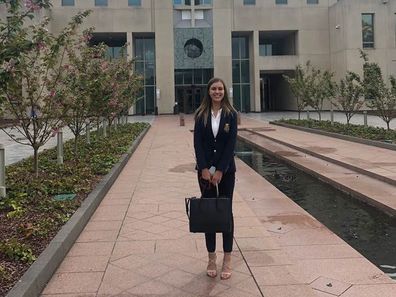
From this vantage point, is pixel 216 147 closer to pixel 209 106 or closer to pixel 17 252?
pixel 209 106

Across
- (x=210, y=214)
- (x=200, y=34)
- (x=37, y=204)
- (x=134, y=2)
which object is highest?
(x=134, y=2)

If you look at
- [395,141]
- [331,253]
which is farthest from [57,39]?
[395,141]

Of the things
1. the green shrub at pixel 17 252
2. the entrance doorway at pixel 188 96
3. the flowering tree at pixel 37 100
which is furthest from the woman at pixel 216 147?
the entrance doorway at pixel 188 96

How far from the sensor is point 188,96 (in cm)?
5031

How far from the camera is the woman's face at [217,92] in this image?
14.7ft

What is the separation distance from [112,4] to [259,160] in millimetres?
37566

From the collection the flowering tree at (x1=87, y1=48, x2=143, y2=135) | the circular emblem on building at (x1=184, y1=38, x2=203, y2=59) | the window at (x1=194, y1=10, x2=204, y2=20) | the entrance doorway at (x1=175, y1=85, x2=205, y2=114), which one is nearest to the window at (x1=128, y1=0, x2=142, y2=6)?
the window at (x1=194, y1=10, x2=204, y2=20)

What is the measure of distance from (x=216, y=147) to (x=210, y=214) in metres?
0.64

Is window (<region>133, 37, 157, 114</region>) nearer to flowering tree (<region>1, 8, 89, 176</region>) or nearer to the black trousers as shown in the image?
flowering tree (<region>1, 8, 89, 176</region>)

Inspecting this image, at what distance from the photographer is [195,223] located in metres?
4.26

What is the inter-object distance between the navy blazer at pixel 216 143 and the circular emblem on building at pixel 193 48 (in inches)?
1761

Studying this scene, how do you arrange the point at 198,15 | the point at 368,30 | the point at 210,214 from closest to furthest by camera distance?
the point at 210,214
the point at 368,30
the point at 198,15

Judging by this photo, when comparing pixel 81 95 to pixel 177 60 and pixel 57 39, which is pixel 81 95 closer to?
pixel 57 39

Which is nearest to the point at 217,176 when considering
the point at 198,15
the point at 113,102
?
the point at 113,102
